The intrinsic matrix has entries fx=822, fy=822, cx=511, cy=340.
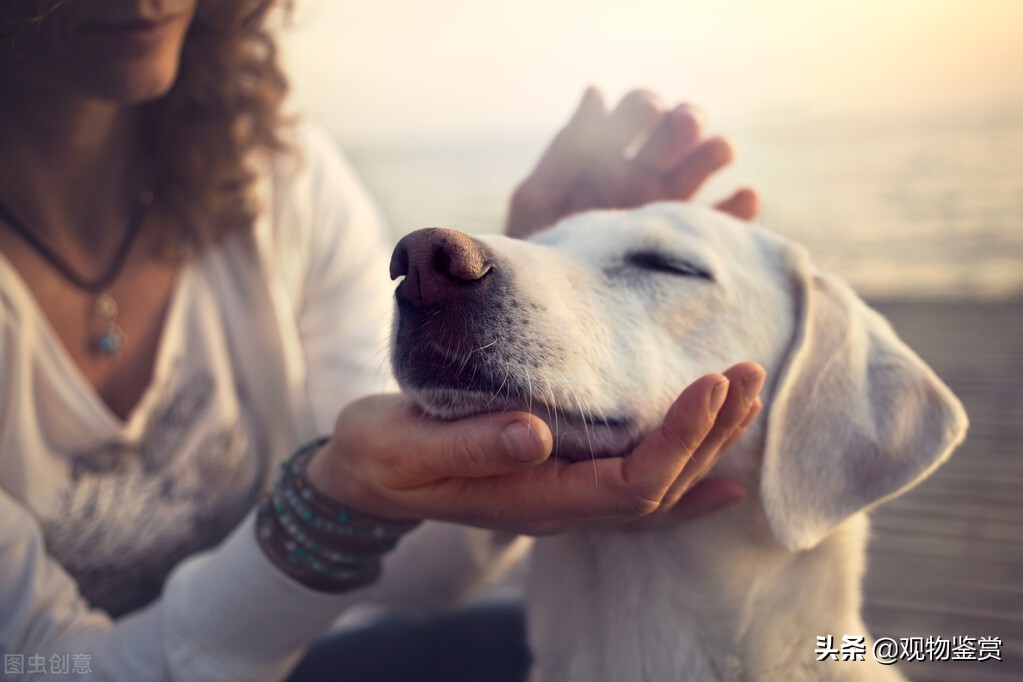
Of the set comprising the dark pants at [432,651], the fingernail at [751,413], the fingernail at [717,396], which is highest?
the fingernail at [717,396]

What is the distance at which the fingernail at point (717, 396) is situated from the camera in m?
1.18

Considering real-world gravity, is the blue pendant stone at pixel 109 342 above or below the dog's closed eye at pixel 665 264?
below

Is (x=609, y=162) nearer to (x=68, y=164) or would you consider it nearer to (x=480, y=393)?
(x=480, y=393)

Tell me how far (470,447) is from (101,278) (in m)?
1.29

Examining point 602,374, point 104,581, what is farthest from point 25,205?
point 602,374

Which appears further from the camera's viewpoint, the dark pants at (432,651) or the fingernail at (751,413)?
the dark pants at (432,651)

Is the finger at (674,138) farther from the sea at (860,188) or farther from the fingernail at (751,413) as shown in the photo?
the fingernail at (751,413)

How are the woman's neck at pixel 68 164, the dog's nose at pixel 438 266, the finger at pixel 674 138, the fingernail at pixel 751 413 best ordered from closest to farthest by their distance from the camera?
the dog's nose at pixel 438 266, the fingernail at pixel 751 413, the woman's neck at pixel 68 164, the finger at pixel 674 138

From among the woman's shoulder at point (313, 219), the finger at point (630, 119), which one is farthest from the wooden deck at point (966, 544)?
the woman's shoulder at point (313, 219)

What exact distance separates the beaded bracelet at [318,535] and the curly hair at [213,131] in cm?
84

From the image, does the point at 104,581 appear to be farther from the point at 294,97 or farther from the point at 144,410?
the point at 294,97

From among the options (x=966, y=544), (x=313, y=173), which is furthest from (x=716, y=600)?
(x=313, y=173)

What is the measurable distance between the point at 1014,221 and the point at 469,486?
269 cm

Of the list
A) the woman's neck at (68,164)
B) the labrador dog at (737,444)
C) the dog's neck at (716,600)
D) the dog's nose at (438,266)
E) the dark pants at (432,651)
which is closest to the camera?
the dog's nose at (438,266)
